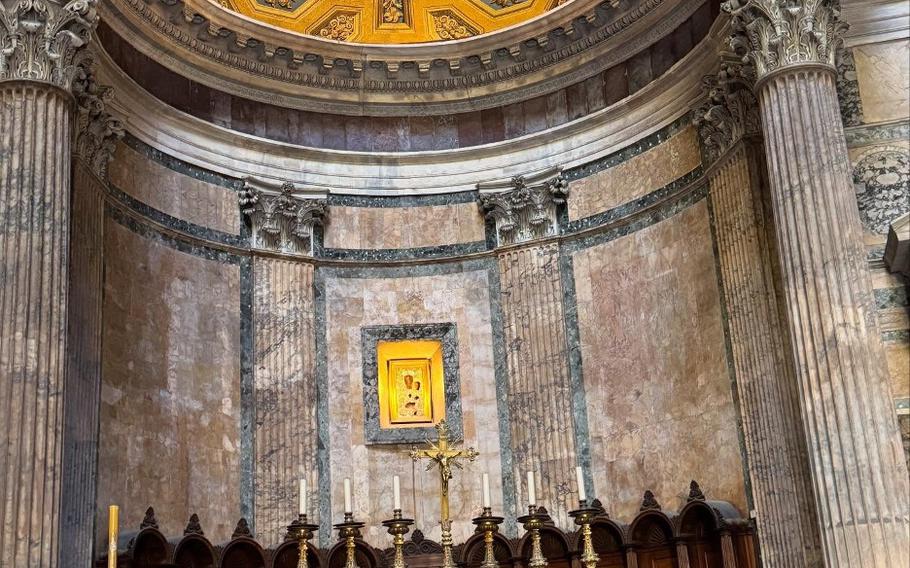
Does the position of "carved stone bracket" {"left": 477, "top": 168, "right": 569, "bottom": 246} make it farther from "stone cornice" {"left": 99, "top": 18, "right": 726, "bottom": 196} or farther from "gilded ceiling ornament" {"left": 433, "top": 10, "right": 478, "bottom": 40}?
"gilded ceiling ornament" {"left": 433, "top": 10, "right": 478, "bottom": 40}

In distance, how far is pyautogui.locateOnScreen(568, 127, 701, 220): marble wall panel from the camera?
1834 centimetres

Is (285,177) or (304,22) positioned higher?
(304,22)

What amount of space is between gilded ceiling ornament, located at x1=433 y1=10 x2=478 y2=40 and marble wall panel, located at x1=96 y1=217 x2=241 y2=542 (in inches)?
248

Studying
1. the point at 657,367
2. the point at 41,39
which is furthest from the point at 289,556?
the point at 41,39

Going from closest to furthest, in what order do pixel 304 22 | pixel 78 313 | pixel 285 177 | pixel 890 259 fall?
pixel 890 259 < pixel 78 313 < pixel 285 177 < pixel 304 22

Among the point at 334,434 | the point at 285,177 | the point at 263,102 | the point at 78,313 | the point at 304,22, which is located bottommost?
the point at 334,434

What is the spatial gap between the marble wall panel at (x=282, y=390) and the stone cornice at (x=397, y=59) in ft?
11.0

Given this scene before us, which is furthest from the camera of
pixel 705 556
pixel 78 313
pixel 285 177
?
pixel 285 177

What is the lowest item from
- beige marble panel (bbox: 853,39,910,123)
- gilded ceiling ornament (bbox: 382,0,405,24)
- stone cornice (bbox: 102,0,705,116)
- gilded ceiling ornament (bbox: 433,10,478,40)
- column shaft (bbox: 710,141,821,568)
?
column shaft (bbox: 710,141,821,568)

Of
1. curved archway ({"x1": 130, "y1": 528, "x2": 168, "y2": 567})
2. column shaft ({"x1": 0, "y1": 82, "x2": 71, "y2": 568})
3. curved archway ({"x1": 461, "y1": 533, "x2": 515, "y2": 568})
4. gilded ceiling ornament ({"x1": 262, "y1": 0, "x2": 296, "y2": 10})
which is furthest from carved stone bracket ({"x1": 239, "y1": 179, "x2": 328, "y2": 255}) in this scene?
column shaft ({"x1": 0, "y1": 82, "x2": 71, "y2": 568})

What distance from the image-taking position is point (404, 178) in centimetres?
2114

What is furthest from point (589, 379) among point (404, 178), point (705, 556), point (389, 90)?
point (389, 90)

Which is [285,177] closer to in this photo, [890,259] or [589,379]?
[589,379]

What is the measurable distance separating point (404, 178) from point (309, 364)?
394cm
